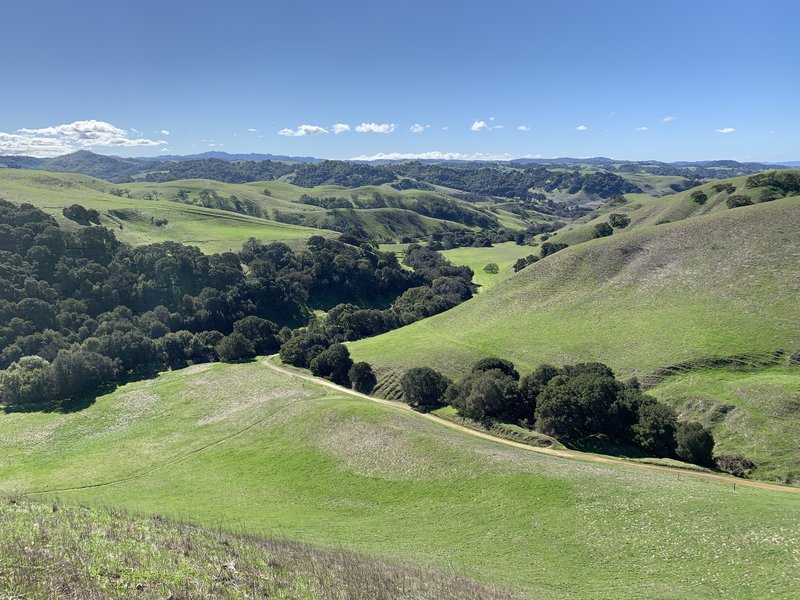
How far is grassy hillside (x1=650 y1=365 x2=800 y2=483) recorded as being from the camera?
5353 cm

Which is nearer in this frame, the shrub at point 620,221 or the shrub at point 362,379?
the shrub at point 362,379

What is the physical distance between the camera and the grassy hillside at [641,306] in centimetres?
7994

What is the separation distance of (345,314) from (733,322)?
88239 millimetres

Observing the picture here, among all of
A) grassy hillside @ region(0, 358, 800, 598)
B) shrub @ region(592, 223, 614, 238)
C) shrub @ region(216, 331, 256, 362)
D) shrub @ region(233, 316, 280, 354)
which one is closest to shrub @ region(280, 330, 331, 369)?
shrub @ region(216, 331, 256, 362)

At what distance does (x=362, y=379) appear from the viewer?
283 ft

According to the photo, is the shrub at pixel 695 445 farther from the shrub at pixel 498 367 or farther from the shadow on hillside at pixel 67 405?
the shadow on hillside at pixel 67 405

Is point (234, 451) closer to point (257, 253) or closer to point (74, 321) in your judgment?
point (74, 321)

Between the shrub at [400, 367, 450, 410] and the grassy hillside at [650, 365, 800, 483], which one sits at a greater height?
the grassy hillside at [650, 365, 800, 483]

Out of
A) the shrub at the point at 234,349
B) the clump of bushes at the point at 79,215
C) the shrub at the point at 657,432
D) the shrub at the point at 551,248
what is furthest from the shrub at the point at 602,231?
the clump of bushes at the point at 79,215

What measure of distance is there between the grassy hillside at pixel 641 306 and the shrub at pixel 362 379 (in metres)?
3.84

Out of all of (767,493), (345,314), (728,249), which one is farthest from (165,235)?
(767,493)

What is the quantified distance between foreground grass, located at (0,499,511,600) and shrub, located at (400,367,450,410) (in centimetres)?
4689

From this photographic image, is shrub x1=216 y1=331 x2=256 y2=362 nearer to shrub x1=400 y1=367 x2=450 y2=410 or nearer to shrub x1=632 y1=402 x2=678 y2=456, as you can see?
shrub x1=400 y1=367 x2=450 y2=410

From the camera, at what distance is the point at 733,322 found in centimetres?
8125
